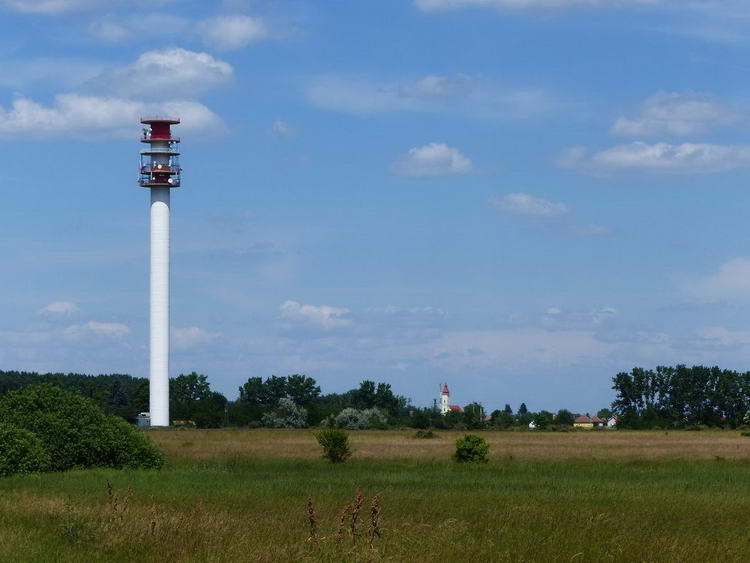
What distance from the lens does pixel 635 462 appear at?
53.4m

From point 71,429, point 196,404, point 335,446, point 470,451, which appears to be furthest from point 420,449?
point 196,404

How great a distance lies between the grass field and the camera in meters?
17.8

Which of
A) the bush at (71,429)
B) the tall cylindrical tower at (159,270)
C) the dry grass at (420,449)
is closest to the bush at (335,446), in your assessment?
the dry grass at (420,449)

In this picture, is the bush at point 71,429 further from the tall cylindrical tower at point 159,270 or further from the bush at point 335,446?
the tall cylindrical tower at point 159,270

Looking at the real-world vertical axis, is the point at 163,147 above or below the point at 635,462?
above

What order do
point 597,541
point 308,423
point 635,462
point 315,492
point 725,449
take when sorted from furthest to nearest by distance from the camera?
point 308,423 < point 725,449 < point 635,462 < point 315,492 < point 597,541

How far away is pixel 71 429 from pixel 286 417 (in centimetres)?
9348

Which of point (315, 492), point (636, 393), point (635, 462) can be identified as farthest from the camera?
point (636, 393)

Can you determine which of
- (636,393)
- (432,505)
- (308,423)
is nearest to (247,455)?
(432,505)

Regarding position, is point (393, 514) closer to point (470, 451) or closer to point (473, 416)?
point (470, 451)

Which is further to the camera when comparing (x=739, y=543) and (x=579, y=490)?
(x=579, y=490)

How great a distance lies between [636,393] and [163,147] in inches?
3475

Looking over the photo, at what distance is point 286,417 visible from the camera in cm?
13375

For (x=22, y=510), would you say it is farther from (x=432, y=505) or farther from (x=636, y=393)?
(x=636, y=393)
